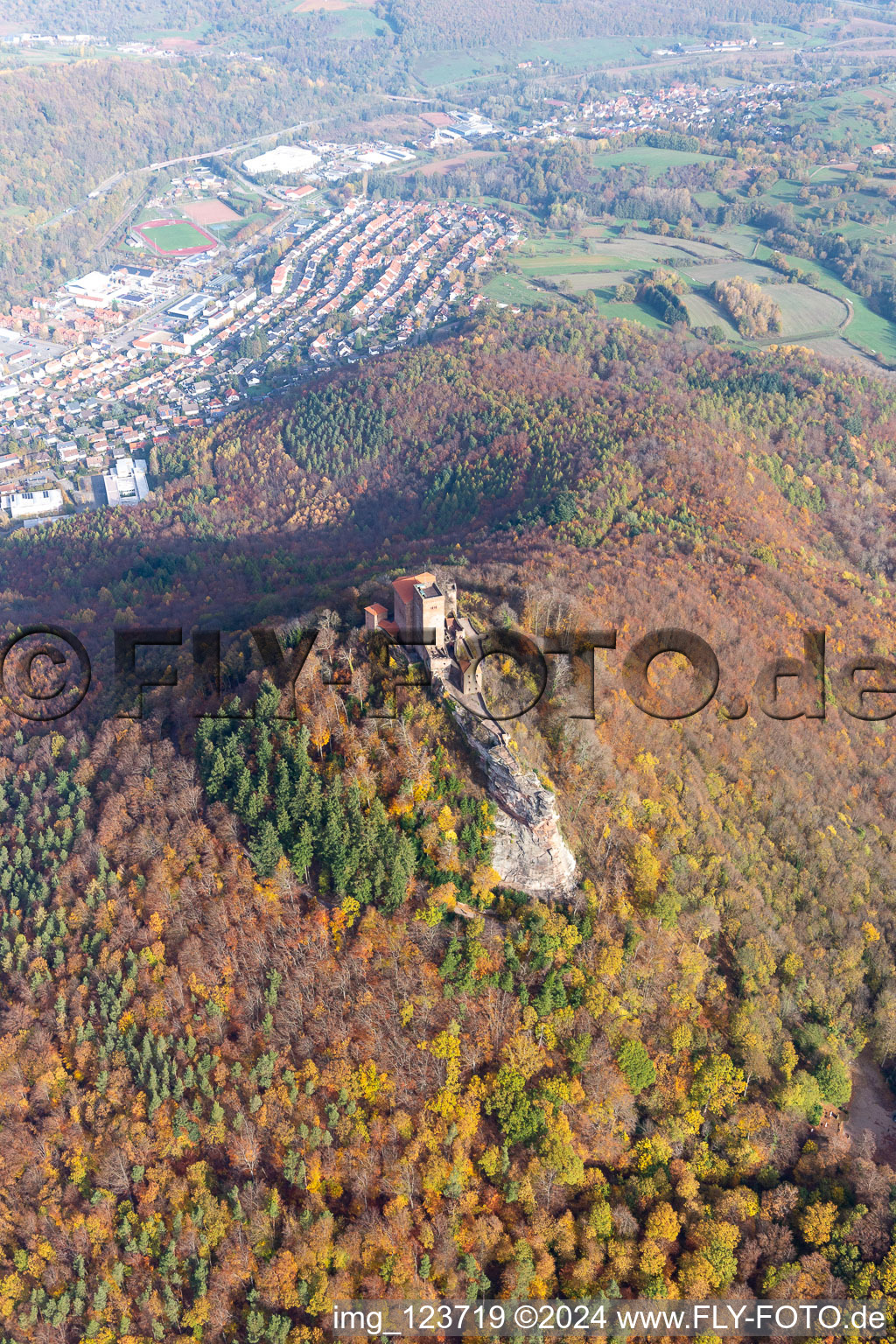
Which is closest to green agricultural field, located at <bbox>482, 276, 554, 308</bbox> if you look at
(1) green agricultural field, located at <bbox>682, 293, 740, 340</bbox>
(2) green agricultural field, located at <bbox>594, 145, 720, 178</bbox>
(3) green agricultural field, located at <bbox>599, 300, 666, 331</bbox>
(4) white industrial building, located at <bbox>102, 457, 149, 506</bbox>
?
(3) green agricultural field, located at <bbox>599, 300, 666, 331</bbox>

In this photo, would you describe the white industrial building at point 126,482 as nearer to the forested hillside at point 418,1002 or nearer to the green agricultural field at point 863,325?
the forested hillside at point 418,1002

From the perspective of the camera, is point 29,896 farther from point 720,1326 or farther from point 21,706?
point 720,1326

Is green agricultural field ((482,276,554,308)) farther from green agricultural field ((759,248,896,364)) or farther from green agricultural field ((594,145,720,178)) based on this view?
green agricultural field ((594,145,720,178))

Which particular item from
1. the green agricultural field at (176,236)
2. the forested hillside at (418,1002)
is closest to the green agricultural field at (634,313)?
the forested hillside at (418,1002)

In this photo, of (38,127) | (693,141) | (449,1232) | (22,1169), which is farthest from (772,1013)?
(38,127)

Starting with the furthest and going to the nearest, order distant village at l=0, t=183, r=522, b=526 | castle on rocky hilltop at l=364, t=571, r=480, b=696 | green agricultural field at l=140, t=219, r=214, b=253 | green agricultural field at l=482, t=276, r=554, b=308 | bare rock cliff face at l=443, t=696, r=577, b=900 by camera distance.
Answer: green agricultural field at l=140, t=219, r=214, b=253, green agricultural field at l=482, t=276, r=554, b=308, distant village at l=0, t=183, r=522, b=526, castle on rocky hilltop at l=364, t=571, r=480, b=696, bare rock cliff face at l=443, t=696, r=577, b=900

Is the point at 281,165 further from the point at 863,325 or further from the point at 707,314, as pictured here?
the point at 863,325
